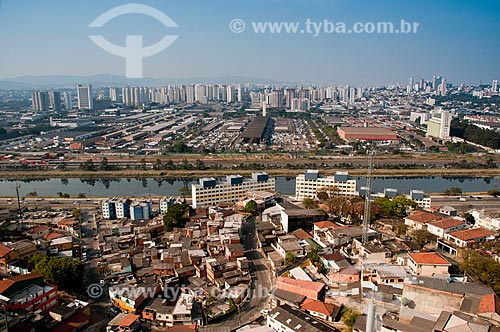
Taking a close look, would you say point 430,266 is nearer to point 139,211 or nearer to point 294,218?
point 294,218

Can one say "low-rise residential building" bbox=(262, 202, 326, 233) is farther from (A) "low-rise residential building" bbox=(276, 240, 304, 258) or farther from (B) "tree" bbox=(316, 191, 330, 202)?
(B) "tree" bbox=(316, 191, 330, 202)

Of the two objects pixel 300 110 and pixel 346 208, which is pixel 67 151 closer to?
pixel 346 208

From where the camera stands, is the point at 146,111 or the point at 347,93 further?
the point at 347,93

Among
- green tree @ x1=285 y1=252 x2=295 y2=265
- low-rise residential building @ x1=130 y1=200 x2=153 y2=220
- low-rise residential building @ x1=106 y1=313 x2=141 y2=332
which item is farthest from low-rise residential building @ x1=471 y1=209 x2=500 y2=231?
low-rise residential building @ x1=130 y1=200 x2=153 y2=220

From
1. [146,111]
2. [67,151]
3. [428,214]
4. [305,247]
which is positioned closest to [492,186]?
[428,214]

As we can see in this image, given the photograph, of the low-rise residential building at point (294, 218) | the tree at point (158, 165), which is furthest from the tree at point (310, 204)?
the tree at point (158, 165)

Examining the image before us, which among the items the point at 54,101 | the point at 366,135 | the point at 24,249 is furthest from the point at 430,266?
the point at 54,101
